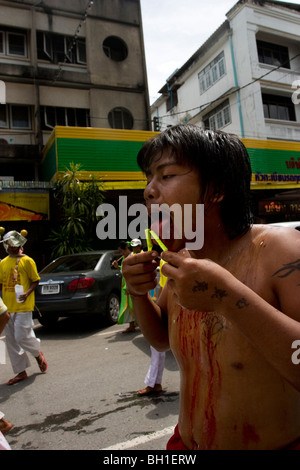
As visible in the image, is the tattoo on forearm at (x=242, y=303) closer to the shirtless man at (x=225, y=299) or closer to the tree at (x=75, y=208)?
the shirtless man at (x=225, y=299)

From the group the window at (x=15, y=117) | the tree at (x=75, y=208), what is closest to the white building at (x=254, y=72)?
the window at (x=15, y=117)

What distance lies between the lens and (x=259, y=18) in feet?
56.2

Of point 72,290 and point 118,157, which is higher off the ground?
point 118,157

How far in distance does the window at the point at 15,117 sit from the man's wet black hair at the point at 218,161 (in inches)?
564

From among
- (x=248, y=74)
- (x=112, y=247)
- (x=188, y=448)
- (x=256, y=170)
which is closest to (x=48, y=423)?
(x=188, y=448)

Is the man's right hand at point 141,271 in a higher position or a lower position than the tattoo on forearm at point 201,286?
higher

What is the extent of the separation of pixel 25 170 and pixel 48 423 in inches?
492

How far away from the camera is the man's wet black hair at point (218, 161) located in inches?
41.3

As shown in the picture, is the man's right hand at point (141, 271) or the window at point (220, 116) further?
the window at point (220, 116)

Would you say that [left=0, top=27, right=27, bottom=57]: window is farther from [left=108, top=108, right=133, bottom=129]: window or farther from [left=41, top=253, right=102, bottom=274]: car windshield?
[left=41, top=253, right=102, bottom=274]: car windshield

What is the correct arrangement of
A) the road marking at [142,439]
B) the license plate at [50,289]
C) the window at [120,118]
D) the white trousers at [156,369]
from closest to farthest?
the road marking at [142,439], the white trousers at [156,369], the license plate at [50,289], the window at [120,118]

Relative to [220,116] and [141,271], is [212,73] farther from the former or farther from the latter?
[141,271]

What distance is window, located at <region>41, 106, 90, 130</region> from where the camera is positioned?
45.5 ft
